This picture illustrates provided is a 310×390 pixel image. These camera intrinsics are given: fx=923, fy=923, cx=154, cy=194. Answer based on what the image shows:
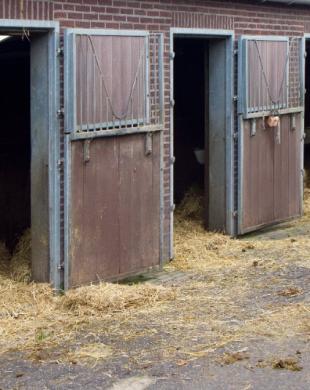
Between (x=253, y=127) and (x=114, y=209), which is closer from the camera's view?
(x=114, y=209)

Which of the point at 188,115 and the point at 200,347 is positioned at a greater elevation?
the point at 188,115

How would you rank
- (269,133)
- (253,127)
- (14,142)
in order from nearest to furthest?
1. (14,142)
2. (253,127)
3. (269,133)

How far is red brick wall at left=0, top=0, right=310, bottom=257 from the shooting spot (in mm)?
8297

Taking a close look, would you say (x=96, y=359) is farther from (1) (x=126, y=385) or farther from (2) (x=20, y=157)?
(2) (x=20, y=157)

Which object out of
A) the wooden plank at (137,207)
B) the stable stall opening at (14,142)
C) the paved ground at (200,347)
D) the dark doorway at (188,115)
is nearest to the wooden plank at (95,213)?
the wooden plank at (137,207)

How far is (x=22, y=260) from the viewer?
30.1 ft

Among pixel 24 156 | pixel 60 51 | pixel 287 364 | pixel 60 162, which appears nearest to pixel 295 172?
pixel 24 156

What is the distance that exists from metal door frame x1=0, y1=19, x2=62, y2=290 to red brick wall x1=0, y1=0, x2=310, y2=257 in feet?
0.52

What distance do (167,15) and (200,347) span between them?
4230mm

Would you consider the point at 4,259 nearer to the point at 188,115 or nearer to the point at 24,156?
the point at 24,156

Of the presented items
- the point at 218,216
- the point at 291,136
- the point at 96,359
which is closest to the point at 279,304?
the point at 96,359

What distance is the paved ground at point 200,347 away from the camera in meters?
6.29

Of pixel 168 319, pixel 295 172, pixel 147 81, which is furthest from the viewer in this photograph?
pixel 295 172

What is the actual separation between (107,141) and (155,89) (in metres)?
1.00
